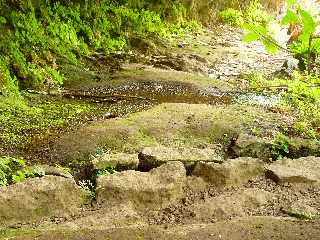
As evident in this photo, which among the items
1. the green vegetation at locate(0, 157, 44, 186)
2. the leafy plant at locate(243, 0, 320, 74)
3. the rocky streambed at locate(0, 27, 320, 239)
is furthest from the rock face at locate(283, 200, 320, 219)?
the leafy plant at locate(243, 0, 320, 74)

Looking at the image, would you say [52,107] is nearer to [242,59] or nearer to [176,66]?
[176,66]

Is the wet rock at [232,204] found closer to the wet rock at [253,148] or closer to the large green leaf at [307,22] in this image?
the wet rock at [253,148]

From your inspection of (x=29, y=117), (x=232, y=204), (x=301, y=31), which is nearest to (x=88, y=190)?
(x=232, y=204)

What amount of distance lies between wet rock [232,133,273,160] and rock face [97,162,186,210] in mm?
1462

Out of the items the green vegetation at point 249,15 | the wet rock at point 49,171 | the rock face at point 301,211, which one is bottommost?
the green vegetation at point 249,15

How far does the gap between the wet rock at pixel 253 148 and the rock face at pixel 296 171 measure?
1.55ft

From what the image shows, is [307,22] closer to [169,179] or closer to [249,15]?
[169,179]

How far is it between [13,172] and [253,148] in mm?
3184

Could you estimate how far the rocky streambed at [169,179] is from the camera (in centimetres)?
429

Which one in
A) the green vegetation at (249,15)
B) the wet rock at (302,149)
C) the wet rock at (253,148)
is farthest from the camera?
the green vegetation at (249,15)

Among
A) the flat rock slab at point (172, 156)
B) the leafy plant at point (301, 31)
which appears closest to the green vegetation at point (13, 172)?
the flat rock slab at point (172, 156)

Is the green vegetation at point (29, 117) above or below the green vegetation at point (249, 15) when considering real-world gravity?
above

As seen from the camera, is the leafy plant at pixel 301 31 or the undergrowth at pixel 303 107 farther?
the undergrowth at pixel 303 107

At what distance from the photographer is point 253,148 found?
6434 millimetres
